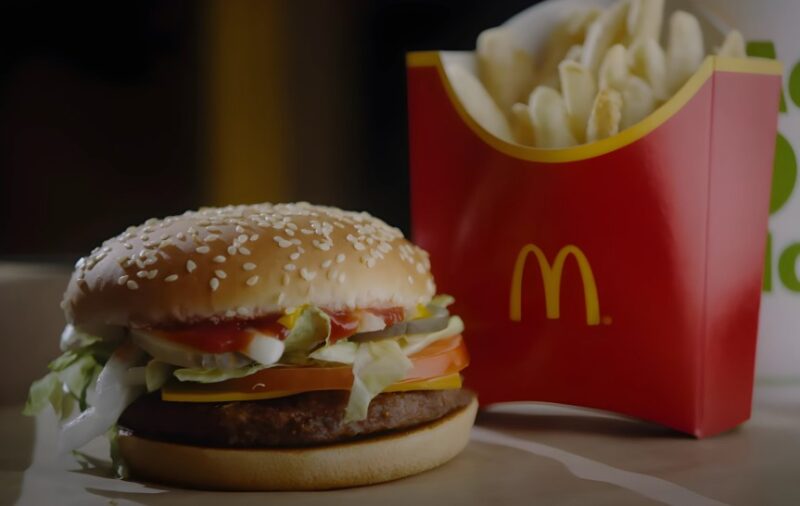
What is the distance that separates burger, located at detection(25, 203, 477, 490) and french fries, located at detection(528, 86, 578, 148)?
1.38 ft

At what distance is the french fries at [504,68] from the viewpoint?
2.08 metres

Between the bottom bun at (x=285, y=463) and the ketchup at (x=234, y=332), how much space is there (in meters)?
0.17

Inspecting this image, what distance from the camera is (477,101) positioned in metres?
2.09

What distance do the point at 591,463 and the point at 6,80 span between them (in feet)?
12.9

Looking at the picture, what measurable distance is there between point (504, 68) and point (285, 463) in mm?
955

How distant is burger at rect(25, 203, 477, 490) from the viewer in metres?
1.63

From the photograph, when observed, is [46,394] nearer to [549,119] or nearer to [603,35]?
[549,119]

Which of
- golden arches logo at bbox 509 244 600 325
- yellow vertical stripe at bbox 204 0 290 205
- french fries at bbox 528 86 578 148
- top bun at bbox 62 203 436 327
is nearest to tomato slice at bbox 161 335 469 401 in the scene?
top bun at bbox 62 203 436 327

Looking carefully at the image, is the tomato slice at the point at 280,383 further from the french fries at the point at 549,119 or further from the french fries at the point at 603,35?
the french fries at the point at 603,35

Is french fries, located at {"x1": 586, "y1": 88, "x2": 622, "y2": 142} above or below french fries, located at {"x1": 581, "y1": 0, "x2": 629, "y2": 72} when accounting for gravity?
below

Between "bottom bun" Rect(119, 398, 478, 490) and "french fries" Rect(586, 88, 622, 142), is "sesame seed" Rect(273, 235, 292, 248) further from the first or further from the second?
"french fries" Rect(586, 88, 622, 142)

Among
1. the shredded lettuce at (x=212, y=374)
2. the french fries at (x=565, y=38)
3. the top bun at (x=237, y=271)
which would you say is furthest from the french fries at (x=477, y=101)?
the shredded lettuce at (x=212, y=374)

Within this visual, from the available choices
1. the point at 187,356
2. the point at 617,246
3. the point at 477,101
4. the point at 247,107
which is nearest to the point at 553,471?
the point at 617,246

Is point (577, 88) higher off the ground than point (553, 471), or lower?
higher
